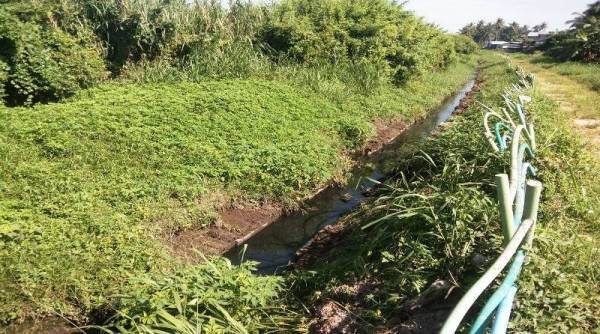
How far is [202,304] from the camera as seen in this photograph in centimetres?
382

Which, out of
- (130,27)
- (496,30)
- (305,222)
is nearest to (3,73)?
(130,27)

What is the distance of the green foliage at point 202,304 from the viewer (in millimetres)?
3533

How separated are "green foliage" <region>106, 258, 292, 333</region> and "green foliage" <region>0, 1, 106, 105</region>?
6288mm

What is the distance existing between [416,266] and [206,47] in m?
10.1

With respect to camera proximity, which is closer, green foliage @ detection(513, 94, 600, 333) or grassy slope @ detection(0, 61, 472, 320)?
green foliage @ detection(513, 94, 600, 333)

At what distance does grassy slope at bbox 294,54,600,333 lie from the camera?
2.98 metres

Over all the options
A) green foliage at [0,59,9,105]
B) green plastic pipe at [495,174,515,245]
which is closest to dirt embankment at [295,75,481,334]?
green plastic pipe at [495,174,515,245]

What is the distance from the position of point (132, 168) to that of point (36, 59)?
13.2 feet

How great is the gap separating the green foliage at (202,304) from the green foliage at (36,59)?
629cm

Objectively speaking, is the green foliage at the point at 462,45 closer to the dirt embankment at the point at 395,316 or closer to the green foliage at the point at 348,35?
the green foliage at the point at 348,35

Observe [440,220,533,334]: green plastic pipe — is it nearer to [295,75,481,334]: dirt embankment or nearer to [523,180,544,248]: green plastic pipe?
[523,180,544,248]: green plastic pipe

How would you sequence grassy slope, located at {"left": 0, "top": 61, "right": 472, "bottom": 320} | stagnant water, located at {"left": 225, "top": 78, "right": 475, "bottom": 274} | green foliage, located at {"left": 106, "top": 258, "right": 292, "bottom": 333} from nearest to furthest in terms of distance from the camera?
green foliage, located at {"left": 106, "top": 258, "right": 292, "bottom": 333} < grassy slope, located at {"left": 0, "top": 61, "right": 472, "bottom": 320} < stagnant water, located at {"left": 225, "top": 78, "right": 475, "bottom": 274}

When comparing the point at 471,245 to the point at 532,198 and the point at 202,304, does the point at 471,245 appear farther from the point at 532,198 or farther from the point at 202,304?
the point at 202,304

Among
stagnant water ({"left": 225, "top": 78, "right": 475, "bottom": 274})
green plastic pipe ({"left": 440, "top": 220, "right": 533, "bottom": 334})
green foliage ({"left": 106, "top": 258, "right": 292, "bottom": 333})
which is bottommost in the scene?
stagnant water ({"left": 225, "top": 78, "right": 475, "bottom": 274})
